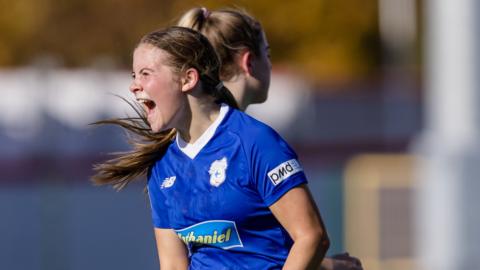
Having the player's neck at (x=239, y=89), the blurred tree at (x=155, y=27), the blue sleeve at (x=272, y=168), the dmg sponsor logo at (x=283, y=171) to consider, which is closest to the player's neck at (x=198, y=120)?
the blue sleeve at (x=272, y=168)

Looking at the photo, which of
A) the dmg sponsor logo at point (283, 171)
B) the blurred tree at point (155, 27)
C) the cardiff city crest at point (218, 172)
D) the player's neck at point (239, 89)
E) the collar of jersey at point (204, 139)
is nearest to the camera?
the dmg sponsor logo at point (283, 171)

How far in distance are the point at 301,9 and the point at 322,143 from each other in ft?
33.9

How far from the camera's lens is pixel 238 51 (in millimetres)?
4891

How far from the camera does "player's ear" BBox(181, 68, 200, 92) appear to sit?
13.8ft

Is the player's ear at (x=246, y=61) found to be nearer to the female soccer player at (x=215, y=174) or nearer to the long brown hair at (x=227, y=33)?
the long brown hair at (x=227, y=33)

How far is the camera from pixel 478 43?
7281 mm

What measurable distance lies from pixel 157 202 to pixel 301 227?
0.61m

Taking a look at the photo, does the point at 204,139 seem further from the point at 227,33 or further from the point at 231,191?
the point at 227,33

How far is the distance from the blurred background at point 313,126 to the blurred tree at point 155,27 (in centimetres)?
3

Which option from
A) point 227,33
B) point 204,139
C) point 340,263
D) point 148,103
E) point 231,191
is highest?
point 227,33

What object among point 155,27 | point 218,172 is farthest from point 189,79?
point 155,27

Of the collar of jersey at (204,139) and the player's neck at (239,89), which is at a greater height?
the player's neck at (239,89)

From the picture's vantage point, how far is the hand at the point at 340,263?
4.45 meters

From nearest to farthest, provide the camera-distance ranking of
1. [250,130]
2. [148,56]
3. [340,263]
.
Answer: [250,130] < [148,56] < [340,263]
